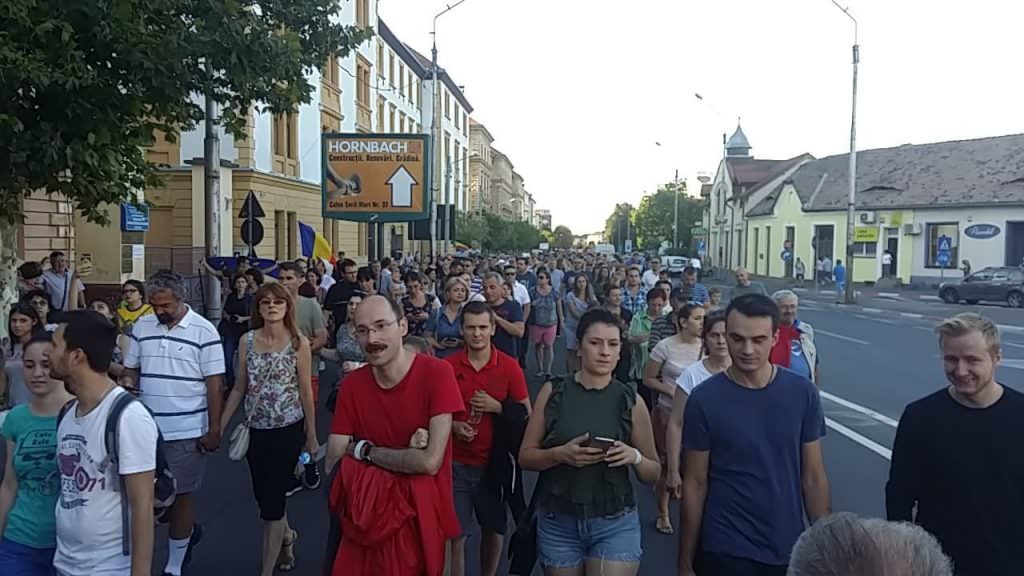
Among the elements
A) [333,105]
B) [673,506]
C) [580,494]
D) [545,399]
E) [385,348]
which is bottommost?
[673,506]

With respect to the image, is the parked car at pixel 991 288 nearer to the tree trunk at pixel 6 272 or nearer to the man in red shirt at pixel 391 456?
the tree trunk at pixel 6 272

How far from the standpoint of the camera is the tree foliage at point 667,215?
3666 inches

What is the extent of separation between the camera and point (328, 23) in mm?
13227

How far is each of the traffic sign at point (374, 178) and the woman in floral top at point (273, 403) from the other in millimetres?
16129

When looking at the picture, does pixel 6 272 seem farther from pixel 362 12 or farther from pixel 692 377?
pixel 362 12

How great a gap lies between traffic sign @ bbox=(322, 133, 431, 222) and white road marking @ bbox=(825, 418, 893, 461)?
1309 centimetres

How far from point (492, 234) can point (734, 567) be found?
6891 cm

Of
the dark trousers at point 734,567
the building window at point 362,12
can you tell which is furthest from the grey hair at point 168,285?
the building window at point 362,12

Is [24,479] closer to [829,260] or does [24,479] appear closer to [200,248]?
[200,248]

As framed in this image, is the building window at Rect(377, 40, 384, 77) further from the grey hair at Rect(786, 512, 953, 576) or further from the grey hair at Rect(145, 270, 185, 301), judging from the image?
the grey hair at Rect(786, 512, 953, 576)

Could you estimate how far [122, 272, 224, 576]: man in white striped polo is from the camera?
16.7ft

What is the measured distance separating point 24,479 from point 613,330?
8.19 feet

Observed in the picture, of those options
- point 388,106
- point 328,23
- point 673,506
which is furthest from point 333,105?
point 673,506

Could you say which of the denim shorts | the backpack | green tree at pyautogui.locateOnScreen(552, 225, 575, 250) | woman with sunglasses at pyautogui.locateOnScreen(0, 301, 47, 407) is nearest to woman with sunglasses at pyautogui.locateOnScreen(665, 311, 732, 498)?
the denim shorts
